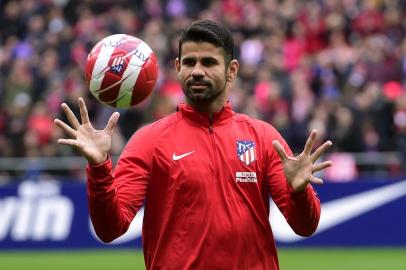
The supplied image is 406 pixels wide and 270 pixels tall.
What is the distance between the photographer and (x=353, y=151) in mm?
18156

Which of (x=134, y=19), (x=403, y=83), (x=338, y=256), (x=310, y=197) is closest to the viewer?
(x=310, y=197)

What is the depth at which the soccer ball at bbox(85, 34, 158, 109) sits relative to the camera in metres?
6.65

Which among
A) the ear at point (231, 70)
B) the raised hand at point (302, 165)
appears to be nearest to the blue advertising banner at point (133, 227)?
the ear at point (231, 70)

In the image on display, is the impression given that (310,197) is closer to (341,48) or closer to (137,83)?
Result: (137,83)

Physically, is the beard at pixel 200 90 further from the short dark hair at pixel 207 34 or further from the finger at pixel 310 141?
the finger at pixel 310 141

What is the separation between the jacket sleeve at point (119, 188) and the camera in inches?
225

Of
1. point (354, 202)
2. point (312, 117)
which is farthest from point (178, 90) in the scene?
point (354, 202)

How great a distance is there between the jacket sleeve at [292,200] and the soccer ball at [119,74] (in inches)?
35.9

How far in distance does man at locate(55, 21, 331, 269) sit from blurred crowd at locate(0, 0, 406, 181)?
38.9 ft

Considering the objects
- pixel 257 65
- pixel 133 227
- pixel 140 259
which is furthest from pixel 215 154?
pixel 257 65

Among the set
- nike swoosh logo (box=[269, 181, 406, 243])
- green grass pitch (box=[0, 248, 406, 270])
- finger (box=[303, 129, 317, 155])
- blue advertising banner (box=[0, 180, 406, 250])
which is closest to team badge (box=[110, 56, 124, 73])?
finger (box=[303, 129, 317, 155])

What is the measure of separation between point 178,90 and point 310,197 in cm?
1324

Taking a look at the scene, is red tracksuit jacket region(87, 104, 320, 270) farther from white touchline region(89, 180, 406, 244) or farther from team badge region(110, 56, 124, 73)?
white touchline region(89, 180, 406, 244)

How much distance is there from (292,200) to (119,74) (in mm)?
1398
